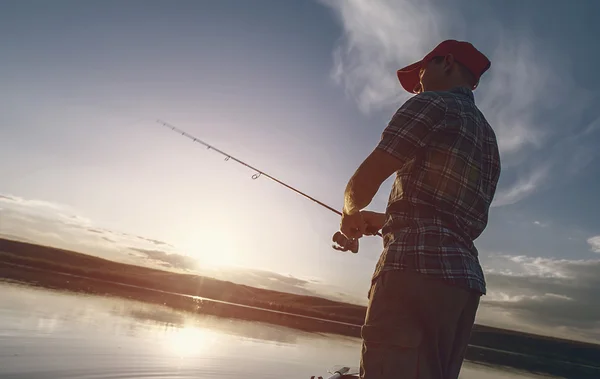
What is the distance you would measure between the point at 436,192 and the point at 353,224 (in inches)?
26.3

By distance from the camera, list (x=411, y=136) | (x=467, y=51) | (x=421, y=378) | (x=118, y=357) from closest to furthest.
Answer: (x=421, y=378) < (x=411, y=136) < (x=467, y=51) < (x=118, y=357)

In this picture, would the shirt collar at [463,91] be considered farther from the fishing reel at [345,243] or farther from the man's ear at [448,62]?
the fishing reel at [345,243]

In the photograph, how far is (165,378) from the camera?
26.9 feet

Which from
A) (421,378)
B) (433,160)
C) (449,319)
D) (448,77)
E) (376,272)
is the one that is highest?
(448,77)

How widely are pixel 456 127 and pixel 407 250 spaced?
768mm

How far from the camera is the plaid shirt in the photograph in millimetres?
2088

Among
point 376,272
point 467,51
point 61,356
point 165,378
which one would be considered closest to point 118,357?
point 61,356

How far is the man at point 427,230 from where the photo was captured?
79.3 inches

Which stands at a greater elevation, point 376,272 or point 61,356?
point 376,272

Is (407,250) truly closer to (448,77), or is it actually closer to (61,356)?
(448,77)

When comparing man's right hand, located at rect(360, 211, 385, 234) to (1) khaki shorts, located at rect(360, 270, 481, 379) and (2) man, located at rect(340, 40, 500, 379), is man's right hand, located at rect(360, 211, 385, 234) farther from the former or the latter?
(1) khaki shorts, located at rect(360, 270, 481, 379)

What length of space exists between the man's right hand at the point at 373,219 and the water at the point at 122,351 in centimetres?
686

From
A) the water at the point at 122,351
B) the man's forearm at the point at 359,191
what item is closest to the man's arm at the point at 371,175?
the man's forearm at the point at 359,191

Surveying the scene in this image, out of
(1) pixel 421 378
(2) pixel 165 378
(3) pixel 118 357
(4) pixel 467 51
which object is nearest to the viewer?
(1) pixel 421 378
